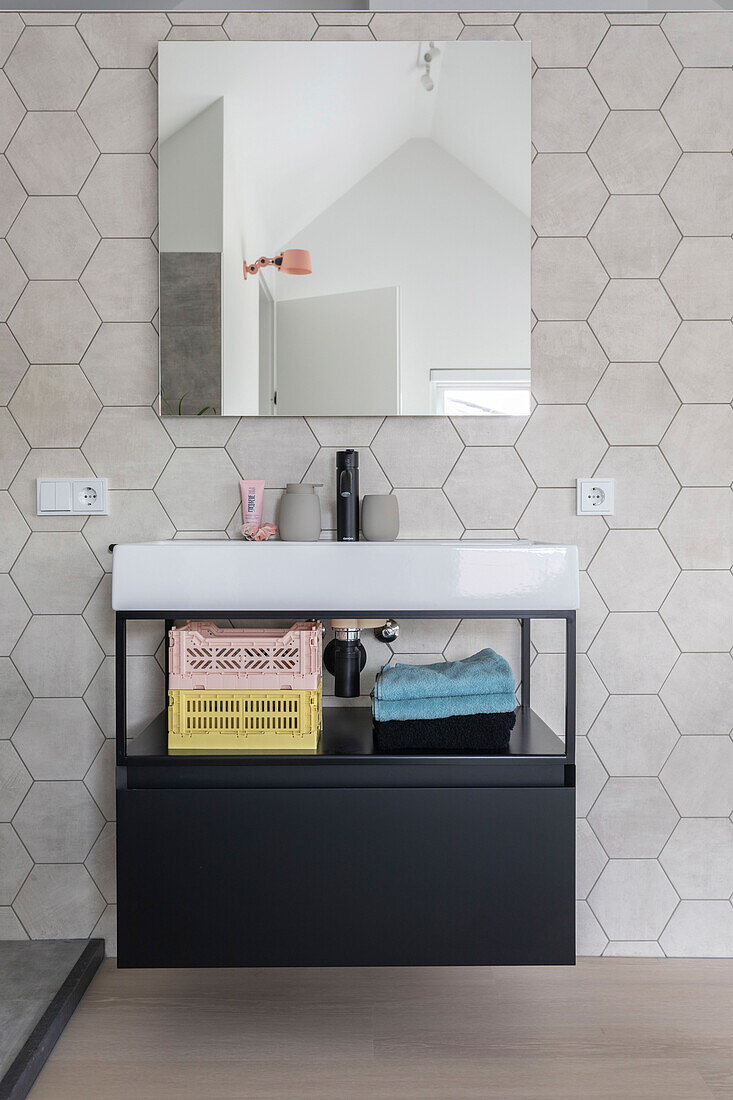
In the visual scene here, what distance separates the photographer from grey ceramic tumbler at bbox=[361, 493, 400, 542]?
70.7 inches

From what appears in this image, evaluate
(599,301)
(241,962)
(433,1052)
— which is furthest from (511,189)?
(433,1052)

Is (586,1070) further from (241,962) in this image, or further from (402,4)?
(402,4)

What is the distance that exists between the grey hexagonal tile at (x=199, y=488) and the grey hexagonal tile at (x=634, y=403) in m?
0.89

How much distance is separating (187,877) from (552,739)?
2.44ft

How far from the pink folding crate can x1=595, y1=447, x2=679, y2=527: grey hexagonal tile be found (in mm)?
846

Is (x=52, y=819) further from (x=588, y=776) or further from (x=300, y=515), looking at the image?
(x=588, y=776)

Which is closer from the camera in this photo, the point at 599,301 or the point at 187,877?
the point at 187,877

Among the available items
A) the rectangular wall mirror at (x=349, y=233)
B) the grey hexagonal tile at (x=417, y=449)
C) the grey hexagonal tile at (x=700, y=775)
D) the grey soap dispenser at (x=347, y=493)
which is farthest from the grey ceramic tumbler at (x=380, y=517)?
the grey hexagonal tile at (x=700, y=775)

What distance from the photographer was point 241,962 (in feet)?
4.83

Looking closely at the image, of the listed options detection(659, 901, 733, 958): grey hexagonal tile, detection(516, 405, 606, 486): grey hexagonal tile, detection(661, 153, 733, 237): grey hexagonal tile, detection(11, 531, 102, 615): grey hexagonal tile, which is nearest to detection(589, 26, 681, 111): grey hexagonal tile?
detection(661, 153, 733, 237): grey hexagonal tile

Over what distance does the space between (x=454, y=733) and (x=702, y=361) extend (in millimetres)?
1097

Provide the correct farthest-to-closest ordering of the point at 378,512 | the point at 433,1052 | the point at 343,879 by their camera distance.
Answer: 1. the point at 378,512
2. the point at 433,1052
3. the point at 343,879

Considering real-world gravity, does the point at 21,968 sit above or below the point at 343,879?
below

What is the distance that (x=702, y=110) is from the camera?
1.88m
